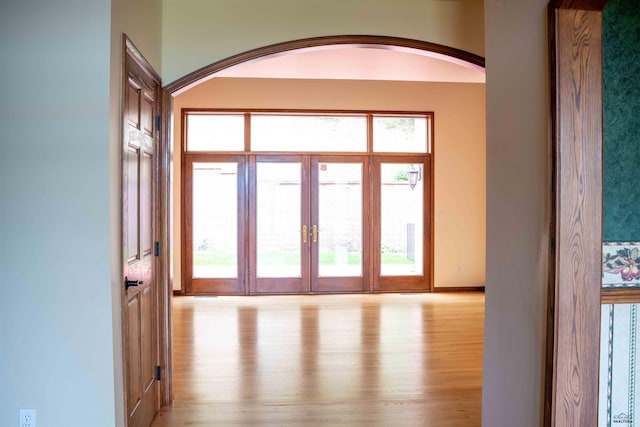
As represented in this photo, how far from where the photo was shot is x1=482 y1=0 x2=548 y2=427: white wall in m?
1.78

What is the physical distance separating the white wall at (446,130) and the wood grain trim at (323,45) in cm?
344

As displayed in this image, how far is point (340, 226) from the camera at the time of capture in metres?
6.64

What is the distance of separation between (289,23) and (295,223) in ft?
12.6

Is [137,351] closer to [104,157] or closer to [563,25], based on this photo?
[104,157]

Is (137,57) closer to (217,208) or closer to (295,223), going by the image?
(217,208)

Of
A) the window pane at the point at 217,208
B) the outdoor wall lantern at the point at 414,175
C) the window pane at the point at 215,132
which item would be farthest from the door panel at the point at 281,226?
the outdoor wall lantern at the point at 414,175

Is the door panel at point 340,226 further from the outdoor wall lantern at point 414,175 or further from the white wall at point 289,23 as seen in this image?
the white wall at point 289,23

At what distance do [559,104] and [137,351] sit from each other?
101 inches

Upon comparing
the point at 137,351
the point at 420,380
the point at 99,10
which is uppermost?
the point at 99,10

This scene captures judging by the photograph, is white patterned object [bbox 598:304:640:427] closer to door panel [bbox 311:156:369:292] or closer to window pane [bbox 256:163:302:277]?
door panel [bbox 311:156:369:292]

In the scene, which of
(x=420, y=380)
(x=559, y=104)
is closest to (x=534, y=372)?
(x=559, y=104)

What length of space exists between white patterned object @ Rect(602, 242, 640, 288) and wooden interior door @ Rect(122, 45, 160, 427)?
227 centimetres

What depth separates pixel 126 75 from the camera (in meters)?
2.23

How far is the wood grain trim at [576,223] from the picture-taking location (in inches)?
65.3
